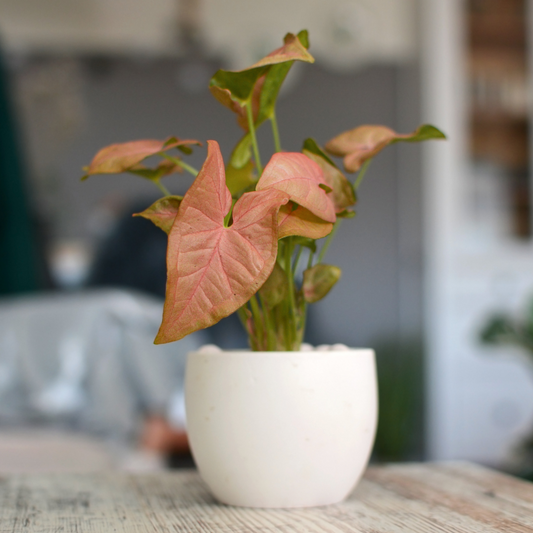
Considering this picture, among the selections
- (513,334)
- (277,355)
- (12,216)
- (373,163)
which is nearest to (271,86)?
(277,355)

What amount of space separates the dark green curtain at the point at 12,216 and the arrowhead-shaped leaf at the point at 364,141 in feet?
8.26

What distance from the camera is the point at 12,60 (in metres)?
3.33

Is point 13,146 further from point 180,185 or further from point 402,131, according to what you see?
point 402,131

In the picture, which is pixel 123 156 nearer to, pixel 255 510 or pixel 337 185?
pixel 337 185

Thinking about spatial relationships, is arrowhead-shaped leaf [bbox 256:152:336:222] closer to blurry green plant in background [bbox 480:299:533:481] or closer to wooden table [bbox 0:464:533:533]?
wooden table [bbox 0:464:533:533]

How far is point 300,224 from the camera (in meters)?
0.49

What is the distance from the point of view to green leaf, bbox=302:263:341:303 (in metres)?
0.55

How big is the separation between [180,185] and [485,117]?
62.3 inches

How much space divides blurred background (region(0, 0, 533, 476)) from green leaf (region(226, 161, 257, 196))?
229 centimetres

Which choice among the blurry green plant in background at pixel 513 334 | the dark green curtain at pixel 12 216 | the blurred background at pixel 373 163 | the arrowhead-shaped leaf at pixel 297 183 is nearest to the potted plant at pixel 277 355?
the arrowhead-shaped leaf at pixel 297 183

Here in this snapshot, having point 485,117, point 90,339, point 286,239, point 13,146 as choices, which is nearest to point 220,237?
point 286,239

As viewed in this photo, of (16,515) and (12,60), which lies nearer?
(16,515)

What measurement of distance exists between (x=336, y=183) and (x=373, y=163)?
3.05m

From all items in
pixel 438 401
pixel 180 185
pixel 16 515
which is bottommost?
pixel 438 401
